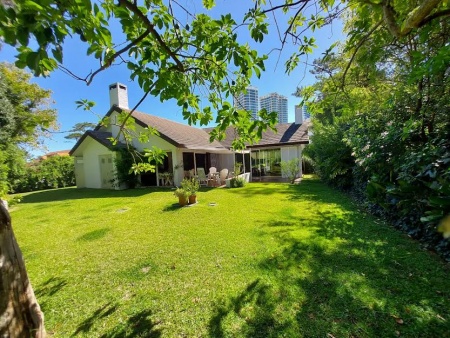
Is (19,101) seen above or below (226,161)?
above

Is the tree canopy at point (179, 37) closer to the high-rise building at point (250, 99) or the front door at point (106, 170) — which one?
the high-rise building at point (250, 99)

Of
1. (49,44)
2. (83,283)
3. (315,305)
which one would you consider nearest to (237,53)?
(49,44)

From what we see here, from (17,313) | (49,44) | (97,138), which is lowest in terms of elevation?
(17,313)

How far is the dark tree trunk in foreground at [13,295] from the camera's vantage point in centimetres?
202

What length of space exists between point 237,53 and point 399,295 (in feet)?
12.8

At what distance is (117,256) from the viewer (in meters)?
4.68

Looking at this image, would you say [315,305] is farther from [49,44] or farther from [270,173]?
[270,173]

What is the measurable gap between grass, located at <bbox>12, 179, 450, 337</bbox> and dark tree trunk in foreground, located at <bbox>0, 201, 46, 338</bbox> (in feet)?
1.81

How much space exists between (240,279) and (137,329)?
5.40 feet

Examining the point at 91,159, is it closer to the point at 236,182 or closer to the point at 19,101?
the point at 19,101

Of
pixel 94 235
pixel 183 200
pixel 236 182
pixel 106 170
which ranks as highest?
pixel 106 170

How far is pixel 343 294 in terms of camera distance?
3082mm

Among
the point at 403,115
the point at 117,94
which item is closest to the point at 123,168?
the point at 117,94

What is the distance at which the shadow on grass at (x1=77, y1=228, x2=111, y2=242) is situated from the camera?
19.2 ft
